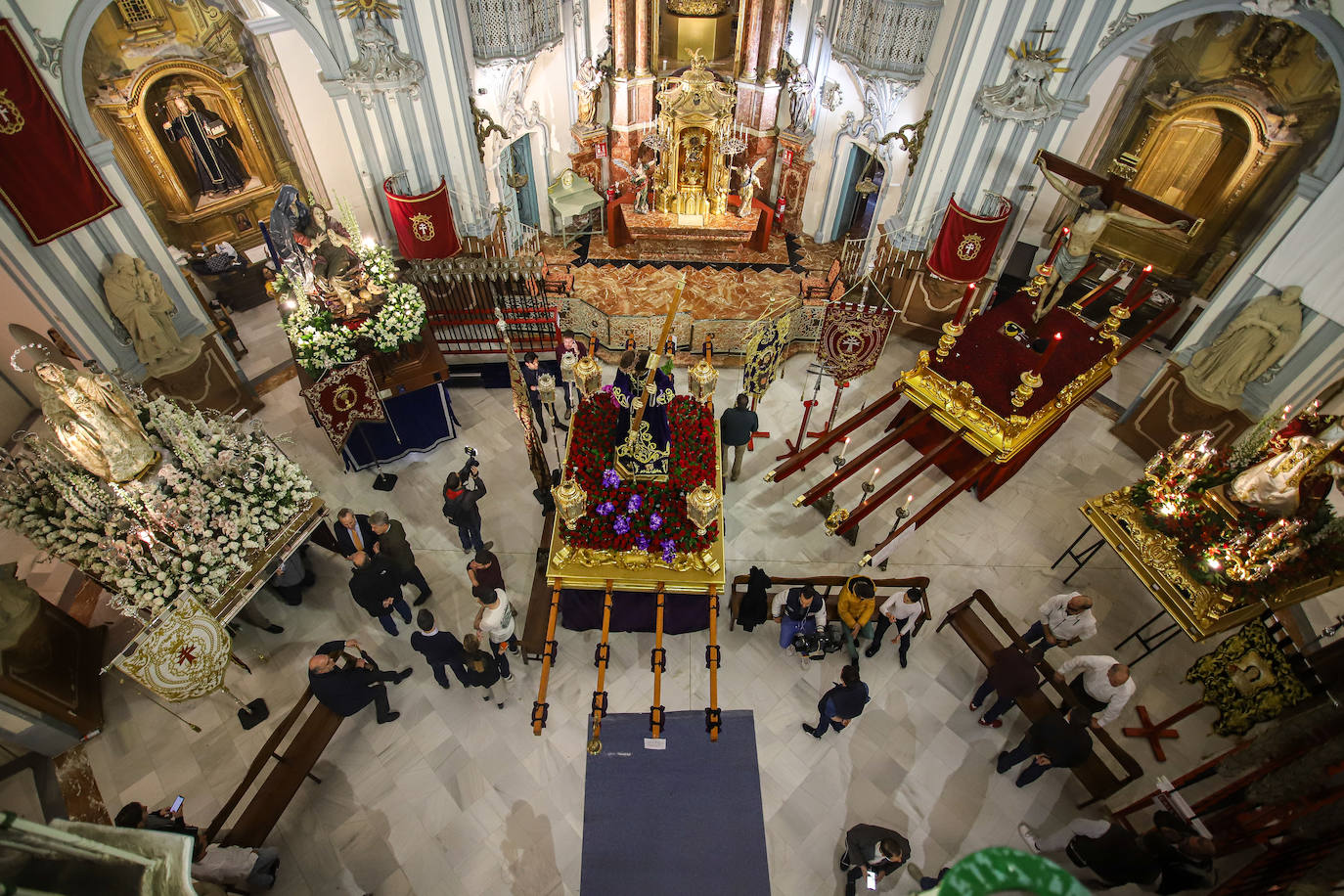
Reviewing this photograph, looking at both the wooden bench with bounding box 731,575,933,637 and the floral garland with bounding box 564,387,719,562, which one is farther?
the wooden bench with bounding box 731,575,933,637

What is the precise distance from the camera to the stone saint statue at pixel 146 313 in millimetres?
7742

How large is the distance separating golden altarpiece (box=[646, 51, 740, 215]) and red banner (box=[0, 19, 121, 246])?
9.48 m

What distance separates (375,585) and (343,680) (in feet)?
3.38

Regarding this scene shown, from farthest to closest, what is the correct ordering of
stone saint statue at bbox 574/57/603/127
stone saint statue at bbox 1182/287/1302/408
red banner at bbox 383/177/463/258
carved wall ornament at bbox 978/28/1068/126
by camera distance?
1. stone saint statue at bbox 574/57/603/127
2. red banner at bbox 383/177/463/258
3. carved wall ornament at bbox 978/28/1068/126
4. stone saint statue at bbox 1182/287/1302/408

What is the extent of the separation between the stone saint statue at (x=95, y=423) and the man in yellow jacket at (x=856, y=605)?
7.20 meters

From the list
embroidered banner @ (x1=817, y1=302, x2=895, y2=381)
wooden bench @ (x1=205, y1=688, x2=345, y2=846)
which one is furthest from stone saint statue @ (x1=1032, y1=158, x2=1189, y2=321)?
wooden bench @ (x1=205, y1=688, x2=345, y2=846)

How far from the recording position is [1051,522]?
→ 342 inches

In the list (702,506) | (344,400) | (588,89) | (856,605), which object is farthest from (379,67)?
(856,605)

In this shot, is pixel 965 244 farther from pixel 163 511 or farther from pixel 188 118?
pixel 188 118

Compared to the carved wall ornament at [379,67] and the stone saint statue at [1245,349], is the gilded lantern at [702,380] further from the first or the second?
the stone saint statue at [1245,349]

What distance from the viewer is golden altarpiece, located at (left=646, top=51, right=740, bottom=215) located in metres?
12.8

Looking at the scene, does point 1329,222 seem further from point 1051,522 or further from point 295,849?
point 295,849

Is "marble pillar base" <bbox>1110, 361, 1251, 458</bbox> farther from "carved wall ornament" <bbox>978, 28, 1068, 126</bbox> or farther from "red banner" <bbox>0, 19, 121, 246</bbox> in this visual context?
"red banner" <bbox>0, 19, 121, 246</bbox>

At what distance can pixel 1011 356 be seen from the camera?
354 inches
